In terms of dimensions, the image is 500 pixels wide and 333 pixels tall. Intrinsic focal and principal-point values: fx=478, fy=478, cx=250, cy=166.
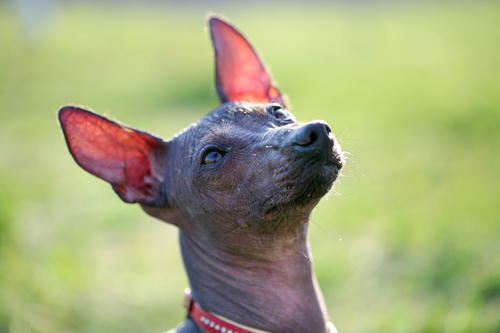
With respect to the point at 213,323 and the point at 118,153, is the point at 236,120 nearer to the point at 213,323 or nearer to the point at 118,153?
the point at 118,153

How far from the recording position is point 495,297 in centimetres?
341

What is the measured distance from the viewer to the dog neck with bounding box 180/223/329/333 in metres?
2.29

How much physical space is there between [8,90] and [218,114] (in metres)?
11.4

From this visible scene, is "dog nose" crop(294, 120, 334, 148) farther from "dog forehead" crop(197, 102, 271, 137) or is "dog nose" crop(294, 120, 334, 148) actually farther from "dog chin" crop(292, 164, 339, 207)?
"dog forehead" crop(197, 102, 271, 137)

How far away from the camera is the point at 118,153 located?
98.0 inches

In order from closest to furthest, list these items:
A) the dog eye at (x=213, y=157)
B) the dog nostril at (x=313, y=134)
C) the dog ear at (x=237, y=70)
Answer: the dog nostril at (x=313, y=134) < the dog eye at (x=213, y=157) < the dog ear at (x=237, y=70)

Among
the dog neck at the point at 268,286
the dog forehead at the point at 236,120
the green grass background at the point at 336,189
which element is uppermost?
the dog forehead at the point at 236,120

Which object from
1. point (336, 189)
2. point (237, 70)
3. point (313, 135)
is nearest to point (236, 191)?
point (313, 135)

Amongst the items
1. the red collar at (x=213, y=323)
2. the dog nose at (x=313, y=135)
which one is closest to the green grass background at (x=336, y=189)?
the dog nose at (x=313, y=135)

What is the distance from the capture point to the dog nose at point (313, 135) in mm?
1915

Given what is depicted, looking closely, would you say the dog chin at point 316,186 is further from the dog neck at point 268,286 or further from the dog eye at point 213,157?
the dog eye at point 213,157

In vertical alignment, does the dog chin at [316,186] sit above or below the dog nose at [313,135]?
below

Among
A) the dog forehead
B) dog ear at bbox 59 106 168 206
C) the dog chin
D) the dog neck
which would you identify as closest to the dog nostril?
the dog chin

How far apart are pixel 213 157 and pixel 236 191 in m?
0.20
